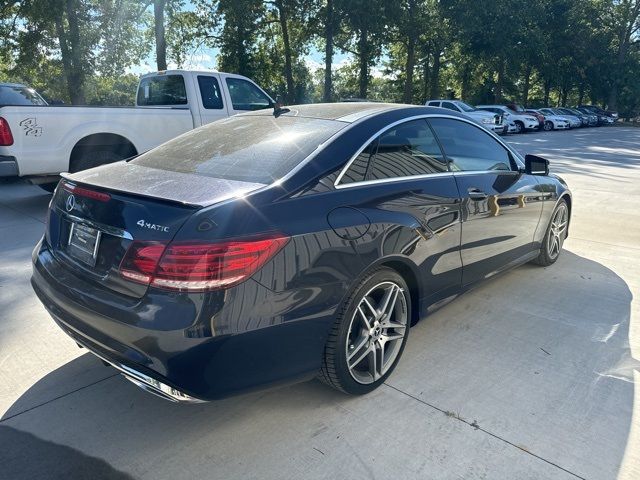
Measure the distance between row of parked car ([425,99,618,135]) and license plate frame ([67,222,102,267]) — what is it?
18.5 m

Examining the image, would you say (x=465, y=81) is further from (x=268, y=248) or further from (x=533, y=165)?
(x=268, y=248)

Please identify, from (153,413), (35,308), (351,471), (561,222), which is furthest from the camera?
(561,222)

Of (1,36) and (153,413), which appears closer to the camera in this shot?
(153,413)

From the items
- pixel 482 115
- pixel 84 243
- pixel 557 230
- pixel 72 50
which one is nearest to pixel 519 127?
pixel 482 115

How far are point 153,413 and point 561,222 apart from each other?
4.19 metres

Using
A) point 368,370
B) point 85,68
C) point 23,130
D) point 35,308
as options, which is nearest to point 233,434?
point 368,370

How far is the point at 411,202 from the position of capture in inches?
117

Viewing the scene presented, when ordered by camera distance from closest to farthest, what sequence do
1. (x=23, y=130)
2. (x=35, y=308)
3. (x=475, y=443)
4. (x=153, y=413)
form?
(x=475, y=443), (x=153, y=413), (x=35, y=308), (x=23, y=130)

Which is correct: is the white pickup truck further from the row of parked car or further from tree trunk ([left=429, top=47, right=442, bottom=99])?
tree trunk ([left=429, top=47, right=442, bottom=99])

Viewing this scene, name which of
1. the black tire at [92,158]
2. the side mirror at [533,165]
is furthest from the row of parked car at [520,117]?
the side mirror at [533,165]

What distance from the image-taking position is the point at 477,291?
432cm

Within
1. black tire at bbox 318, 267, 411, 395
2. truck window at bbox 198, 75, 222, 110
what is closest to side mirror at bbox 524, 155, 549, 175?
black tire at bbox 318, 267, 411, 395

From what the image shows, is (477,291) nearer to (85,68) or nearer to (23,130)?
(23,130)

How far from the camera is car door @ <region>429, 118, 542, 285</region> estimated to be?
3.48 meters
